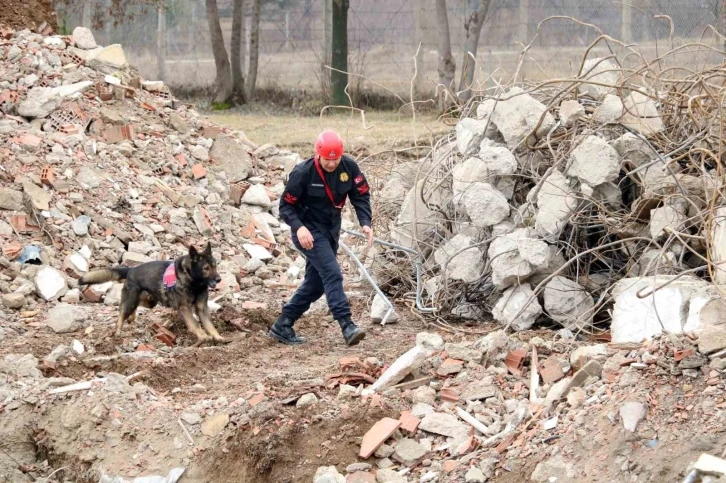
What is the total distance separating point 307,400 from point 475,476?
4.40 ft

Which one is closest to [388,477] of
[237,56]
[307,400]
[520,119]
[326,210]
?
[307,400]

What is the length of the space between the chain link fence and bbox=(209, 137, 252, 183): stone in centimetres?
732

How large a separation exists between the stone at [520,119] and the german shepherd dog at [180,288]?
284 centimetres

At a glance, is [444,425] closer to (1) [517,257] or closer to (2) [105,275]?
(1) [517,257]

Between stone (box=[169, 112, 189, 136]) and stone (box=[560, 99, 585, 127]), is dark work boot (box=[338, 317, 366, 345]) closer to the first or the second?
stone (box=[560, 99, 585, 127])

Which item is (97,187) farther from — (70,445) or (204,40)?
(204,40)

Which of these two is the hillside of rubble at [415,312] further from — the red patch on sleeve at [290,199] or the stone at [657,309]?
the red patch on sleeve at [290,199]

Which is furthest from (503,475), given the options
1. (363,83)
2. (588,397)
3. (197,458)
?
(363,83)

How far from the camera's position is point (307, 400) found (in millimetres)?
6406

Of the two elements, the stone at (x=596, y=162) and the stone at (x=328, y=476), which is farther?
the stone at (x=596, y=162)

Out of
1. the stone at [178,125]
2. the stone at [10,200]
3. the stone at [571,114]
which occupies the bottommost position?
the stone at [10,200]

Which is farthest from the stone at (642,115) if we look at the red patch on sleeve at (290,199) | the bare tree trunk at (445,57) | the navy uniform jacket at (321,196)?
the bare tree trunk at (445,57)

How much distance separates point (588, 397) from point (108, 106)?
30.1 feet

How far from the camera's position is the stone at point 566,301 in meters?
8.09
